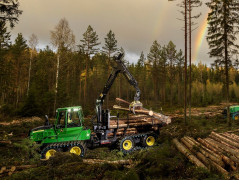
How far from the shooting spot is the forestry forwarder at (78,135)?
9.27m

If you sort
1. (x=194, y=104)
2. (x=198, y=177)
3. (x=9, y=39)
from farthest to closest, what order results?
(x=194, y=104) → (x=9, y=39) → (x=198, y=177)

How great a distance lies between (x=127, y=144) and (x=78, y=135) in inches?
130

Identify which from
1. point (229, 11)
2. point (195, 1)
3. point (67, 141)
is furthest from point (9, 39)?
point (229, 11)

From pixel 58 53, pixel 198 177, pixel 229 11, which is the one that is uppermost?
pixel 229 11

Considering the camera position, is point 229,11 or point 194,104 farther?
point 194,104

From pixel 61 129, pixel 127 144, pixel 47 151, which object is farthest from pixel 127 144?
pixel 47 151

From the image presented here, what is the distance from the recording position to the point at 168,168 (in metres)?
6.43

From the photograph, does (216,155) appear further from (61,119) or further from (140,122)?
(61,119)

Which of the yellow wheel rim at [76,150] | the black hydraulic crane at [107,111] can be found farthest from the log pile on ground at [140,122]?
the yellow wheel rim at [76,150]

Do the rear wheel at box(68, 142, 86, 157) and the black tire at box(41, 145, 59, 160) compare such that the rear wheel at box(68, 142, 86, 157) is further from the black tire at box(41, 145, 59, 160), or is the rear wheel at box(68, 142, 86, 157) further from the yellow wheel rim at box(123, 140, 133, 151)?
the yellow wheel rim at box(123, 140, 133, 151)

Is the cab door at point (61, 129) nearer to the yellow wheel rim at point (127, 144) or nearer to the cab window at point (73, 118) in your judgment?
the cab window at point (73, 118)

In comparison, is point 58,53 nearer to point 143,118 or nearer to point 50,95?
point 50,95

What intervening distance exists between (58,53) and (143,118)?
15870 millimetres

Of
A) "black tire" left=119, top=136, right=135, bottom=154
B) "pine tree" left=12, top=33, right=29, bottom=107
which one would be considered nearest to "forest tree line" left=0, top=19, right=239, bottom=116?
"pine tree" left=12, top=33, right=29, bottom=107
